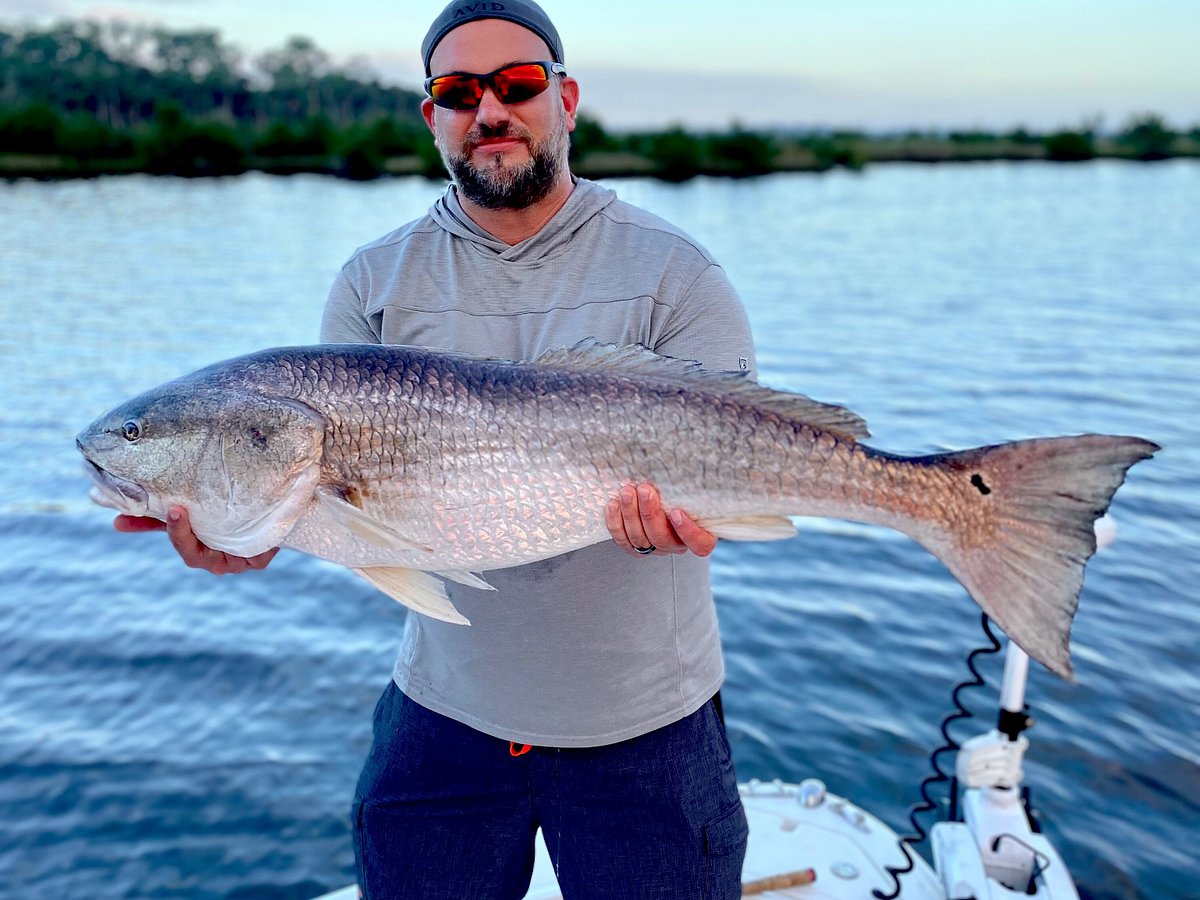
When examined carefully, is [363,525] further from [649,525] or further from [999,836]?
[999,836]

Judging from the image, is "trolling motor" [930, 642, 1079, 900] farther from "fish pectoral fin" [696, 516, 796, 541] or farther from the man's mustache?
the man's mustache

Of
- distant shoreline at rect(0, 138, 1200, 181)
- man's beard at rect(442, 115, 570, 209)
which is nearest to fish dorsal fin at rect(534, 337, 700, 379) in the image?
man's beard at rect(442, 115, 570, 209)

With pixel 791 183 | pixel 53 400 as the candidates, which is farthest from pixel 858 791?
pixel 791 183

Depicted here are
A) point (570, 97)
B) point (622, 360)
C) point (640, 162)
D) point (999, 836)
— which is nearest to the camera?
point (622, 360)

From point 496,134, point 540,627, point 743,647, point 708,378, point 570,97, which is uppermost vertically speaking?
point 570,97

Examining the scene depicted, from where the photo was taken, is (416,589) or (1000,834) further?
(1000,834)

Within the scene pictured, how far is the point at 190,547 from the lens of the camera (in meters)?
2.78

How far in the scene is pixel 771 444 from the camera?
2.52 m

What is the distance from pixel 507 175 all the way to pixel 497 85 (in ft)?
0.86

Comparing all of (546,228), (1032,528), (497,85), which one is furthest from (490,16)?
(1032,528)

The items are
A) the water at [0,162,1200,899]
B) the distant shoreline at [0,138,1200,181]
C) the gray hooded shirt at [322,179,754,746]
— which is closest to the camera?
the gray hooded shirt at [322,179,754,746]

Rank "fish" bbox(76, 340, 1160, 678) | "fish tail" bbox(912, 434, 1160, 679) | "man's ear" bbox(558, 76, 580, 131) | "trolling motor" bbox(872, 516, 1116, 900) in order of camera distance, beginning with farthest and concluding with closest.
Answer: "trolling motor" bbox(872, 516, 1116, 900) → "man's ear" bbox(558, 76, 580, 131) → "fish" bbox(76, 340, 1160, 678) → "fish tail" bbox(912, 434, 1160, 679)

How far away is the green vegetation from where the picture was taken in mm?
60875

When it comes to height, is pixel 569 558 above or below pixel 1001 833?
above
